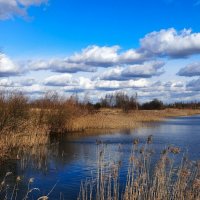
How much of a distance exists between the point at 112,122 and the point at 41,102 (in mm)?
9826

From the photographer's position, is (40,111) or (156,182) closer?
(156,182)

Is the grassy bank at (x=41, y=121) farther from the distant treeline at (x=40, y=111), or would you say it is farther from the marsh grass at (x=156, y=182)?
the marsh grass at (x=156, y=182)

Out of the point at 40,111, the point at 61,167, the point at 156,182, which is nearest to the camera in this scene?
the point at 156,182

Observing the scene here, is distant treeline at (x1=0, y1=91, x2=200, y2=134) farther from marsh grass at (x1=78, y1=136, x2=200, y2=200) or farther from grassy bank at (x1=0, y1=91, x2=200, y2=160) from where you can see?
marsh grass at (x1=78, y1=136, x2=200, y2=200)

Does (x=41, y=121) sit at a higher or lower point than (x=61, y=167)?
higher

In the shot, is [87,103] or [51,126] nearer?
[51,126]

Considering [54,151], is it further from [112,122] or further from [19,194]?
[112,122]

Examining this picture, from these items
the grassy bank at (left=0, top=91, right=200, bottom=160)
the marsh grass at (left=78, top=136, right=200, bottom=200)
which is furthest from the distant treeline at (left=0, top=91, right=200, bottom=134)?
the marsh grass at (left=78, top=136, right=200, bottom=200)

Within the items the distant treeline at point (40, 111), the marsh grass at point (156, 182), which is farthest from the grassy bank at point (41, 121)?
the marsh grass at point (156, 182)

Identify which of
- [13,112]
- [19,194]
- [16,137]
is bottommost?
[19,194]

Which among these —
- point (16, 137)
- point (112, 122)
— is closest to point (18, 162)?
point (16, 137)

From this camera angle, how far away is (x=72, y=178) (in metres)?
13.6

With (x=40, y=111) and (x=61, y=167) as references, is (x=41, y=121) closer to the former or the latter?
(x=40, y=111)

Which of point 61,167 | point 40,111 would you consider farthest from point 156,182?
point 40,111
